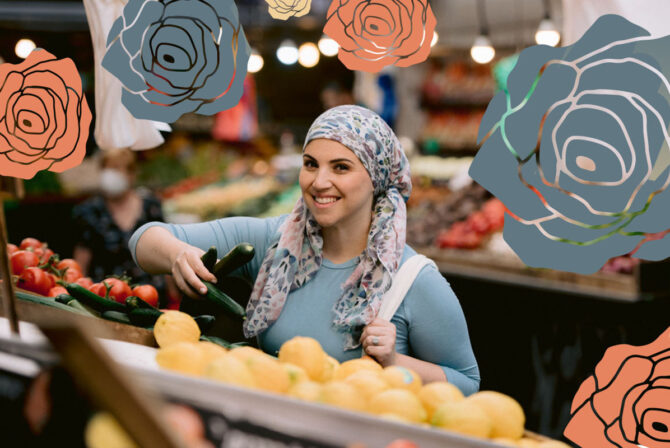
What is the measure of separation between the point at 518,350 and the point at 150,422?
3.95 metres

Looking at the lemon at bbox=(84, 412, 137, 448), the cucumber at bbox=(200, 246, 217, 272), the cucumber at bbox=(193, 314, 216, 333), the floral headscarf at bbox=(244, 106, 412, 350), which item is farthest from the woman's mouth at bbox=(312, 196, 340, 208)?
the lemon at bbox=(84, 412, 137, 448)

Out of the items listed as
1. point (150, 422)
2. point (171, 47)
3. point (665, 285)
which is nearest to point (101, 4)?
point (171, 47)

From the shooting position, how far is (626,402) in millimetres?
1841

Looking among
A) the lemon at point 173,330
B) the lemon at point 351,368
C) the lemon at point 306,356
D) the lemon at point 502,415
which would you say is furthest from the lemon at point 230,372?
the lemon at point 173,330

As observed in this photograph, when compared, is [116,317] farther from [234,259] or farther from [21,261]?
[21,261]

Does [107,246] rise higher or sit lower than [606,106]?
lower

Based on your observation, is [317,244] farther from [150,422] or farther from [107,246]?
[107,246]

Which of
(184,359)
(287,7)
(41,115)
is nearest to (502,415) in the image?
(184,359)

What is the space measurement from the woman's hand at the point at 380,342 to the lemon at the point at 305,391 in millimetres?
628

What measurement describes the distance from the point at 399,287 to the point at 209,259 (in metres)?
0.64

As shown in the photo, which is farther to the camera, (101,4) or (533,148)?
(101,4)

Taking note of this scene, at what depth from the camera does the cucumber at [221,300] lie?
2.11 metres

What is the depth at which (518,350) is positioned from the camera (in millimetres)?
4406

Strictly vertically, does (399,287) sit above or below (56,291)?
above
